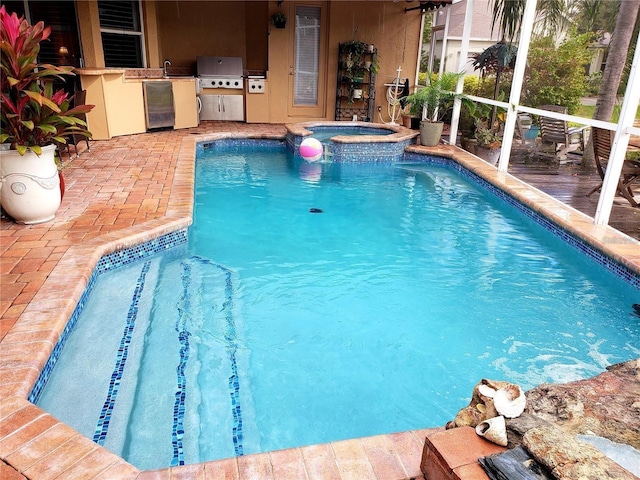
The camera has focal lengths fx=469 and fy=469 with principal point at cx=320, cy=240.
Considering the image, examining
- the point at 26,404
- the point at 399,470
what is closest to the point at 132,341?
the point at 26,404

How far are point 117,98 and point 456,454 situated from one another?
828 centimetres

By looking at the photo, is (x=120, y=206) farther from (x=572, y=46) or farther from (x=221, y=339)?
(x=572, y=46)

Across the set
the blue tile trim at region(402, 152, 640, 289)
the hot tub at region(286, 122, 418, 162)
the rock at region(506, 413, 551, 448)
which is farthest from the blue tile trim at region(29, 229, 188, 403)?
the hot tub at region(286, 122, 418, 162)

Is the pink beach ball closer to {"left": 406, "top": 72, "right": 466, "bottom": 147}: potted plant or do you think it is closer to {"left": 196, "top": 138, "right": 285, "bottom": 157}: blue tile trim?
{"left": 196, "top": 138, "right": 285, "bottom": 157}: blue tile trim

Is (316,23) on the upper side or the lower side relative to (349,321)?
upper

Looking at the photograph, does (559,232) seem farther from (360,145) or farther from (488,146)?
(360,145)

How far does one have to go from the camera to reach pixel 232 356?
2.96 m

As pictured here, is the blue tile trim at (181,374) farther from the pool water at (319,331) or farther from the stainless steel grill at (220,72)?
the stainless steel grill at (220,72)

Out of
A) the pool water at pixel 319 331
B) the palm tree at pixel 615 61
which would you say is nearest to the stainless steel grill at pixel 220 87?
Answer: the pool water at pixel 319 331

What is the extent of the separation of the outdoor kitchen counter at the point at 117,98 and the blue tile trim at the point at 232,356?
4.93m

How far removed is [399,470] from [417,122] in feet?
30.2

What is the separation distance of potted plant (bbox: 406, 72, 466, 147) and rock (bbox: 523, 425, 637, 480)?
Result: 306 inches

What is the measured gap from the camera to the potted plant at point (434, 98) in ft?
27.6

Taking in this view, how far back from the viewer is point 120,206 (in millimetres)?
4590
